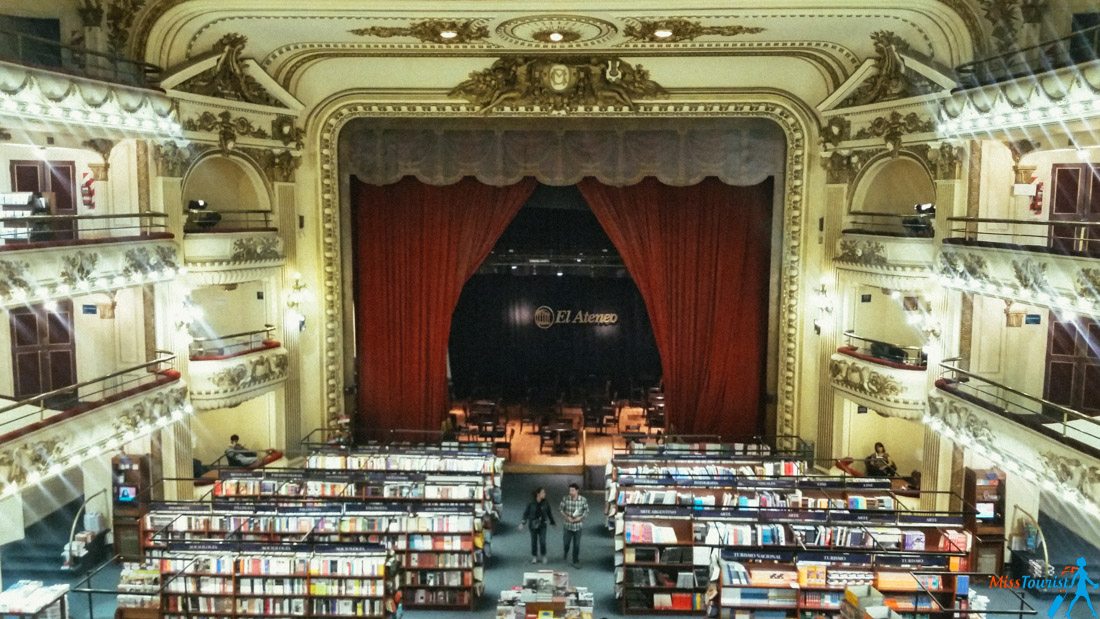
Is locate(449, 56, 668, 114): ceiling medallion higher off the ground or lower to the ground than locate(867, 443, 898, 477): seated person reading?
higher

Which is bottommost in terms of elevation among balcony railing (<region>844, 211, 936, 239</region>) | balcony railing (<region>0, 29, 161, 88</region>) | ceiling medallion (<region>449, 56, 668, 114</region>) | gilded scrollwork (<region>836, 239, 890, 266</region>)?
gilded scrollwork (<region>836, 239, 890, 266</region>)

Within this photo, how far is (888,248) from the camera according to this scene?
12852 mm

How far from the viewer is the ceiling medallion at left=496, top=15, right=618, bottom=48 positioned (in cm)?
1248

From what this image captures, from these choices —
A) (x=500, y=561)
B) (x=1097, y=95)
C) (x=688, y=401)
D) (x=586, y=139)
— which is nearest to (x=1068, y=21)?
(x=1097, y=95)

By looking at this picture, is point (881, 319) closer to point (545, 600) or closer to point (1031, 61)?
point (1031, 61)

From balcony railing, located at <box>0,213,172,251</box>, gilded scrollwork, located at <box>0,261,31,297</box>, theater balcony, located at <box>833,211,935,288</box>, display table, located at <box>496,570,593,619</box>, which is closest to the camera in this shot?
display table, located at <box>496,570,593,619</box>

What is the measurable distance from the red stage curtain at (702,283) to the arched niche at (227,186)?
5.59 metres

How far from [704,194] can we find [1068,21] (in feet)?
21.7

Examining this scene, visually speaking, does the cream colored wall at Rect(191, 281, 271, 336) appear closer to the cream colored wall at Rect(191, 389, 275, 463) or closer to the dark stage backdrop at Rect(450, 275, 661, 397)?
the cream colored wall at Rect(191, 389, 275, 463)

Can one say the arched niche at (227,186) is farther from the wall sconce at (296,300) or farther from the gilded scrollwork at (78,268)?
the gilded scrollwork at (78,268)

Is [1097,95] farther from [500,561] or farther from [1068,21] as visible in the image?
[500,561]

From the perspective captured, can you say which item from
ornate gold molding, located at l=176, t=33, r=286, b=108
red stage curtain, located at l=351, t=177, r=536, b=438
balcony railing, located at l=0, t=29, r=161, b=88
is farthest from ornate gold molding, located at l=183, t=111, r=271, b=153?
red stage curtain, located at l=351, t=177, r=536, b=438

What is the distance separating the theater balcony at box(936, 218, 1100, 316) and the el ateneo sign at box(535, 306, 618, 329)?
8.77m

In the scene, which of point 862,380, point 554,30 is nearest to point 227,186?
point 554,30
